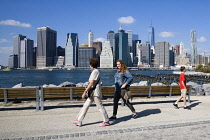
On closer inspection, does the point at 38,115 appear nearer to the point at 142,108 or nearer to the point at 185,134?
the point at 142,108

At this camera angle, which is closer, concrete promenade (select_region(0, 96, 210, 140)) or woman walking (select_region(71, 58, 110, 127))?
concrete promenade (select_region(0, 96, 210, 140))

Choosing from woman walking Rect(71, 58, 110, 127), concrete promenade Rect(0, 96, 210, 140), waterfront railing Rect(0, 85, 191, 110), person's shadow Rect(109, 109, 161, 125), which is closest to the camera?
concrete promenade Rect(0, 96, 210, 140)

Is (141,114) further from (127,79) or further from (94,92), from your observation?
(94,92)

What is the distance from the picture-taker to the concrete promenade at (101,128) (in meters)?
5.47

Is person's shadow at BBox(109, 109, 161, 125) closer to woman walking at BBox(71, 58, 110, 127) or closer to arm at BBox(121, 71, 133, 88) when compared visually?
woman walking at BBox(71, 58, 110, 127)

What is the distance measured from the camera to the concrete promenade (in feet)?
17.9

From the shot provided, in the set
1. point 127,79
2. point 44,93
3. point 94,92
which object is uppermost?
point 127,79

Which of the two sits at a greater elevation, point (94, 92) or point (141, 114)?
point (94, 92)

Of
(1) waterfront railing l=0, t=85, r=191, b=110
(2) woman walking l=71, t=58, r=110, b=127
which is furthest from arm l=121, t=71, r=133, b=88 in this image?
(1) waterfront railing l=0, t=85, r=191, b=110

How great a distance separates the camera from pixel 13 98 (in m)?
8.34

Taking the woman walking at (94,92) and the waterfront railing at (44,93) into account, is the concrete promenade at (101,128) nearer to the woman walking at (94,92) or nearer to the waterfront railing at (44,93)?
the woman walking at (94,92)

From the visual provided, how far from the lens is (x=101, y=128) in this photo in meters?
6.13

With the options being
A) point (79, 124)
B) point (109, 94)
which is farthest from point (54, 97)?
point (79, 124)

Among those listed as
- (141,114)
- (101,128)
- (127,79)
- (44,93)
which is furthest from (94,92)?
(44,93)
